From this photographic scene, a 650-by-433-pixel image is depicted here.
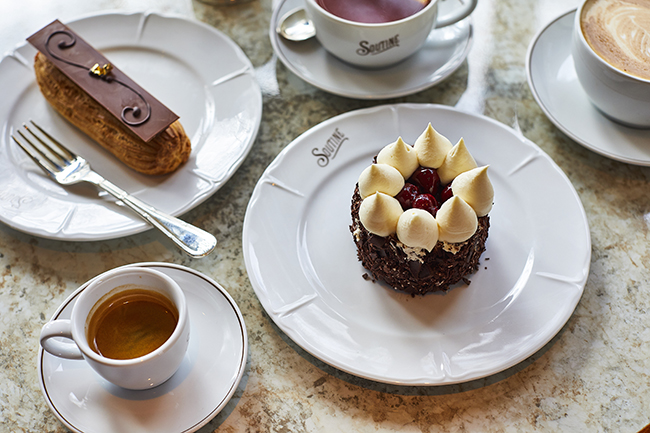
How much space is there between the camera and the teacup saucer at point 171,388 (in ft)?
3.55

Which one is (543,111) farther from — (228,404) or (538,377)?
(228,404)

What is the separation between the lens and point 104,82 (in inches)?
59.7

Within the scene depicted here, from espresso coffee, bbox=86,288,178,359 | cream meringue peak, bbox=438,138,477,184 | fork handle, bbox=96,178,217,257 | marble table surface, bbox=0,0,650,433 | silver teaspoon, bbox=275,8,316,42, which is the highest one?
silver teaspoon, bbox=275,8,316,42

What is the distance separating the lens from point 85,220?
1394mm

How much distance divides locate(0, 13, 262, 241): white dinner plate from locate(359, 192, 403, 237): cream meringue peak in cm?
49

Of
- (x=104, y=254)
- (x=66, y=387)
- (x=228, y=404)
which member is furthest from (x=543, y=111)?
(x=66, y=387)

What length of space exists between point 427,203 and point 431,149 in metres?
0.14

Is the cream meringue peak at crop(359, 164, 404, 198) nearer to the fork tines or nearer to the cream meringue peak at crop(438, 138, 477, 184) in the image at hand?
the cream meringue peak at crop(438, 138, 477, 184)

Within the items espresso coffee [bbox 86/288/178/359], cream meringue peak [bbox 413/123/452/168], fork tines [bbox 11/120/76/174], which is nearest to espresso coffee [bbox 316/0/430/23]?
cream meringue peak [bbox 413/123/452/168]

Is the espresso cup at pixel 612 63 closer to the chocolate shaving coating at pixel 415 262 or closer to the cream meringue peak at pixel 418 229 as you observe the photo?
the chocolate shaving coating at pixel 415 262

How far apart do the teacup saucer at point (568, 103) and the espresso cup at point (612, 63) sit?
0.04m

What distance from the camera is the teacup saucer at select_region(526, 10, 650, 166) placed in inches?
58.7

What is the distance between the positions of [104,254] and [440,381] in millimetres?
950

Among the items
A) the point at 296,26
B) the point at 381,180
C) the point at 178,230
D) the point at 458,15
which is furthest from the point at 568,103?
the point at 178,230
